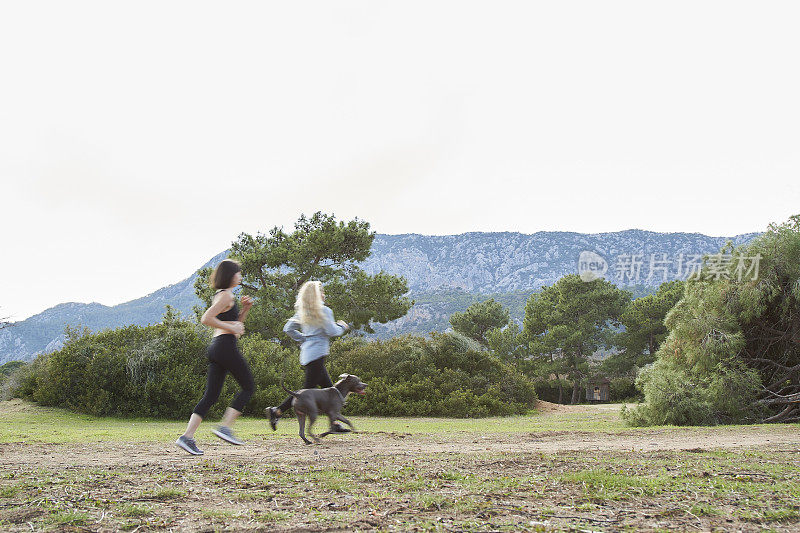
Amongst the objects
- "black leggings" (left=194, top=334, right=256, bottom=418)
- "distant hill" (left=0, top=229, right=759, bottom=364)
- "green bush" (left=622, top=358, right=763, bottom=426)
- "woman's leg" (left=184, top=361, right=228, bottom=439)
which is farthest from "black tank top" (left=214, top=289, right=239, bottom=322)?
"distant hill" (left=0, top=229, right=759, bottom=364)

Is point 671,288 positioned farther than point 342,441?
Yes

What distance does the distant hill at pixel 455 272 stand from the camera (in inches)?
4474

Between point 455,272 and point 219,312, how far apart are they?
166m

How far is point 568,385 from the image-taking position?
44.2 metres

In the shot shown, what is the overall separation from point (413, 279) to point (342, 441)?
16644 cm

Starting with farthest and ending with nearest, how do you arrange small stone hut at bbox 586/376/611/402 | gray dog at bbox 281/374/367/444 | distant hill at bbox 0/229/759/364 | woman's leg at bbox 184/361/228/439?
distant hill at bbox 0/229/759/364 < small stone hut at bbox 586/376/611/402 < gray dog at bbox 281/374/367/444 < woman's leg at bbox 184/361/228/439

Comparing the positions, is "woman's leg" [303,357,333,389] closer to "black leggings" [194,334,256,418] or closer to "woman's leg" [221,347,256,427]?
"woman's leg" [221,347,256,427]

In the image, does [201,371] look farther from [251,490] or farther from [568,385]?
[568,385]

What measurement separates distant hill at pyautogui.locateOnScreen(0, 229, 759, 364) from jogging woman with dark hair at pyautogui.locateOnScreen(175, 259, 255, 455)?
91274mm

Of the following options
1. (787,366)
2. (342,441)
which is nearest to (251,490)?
(342,441)

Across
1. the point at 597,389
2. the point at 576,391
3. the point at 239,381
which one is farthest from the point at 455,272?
the point at 239,381

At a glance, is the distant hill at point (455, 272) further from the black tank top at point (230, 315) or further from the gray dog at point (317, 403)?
the black tank top at point (230, 315)

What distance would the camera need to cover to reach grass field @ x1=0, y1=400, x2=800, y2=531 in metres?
3.43

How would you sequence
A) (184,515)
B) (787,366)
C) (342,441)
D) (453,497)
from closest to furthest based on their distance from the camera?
(184,515)
(453,497)
(342,441)
(787,366)
